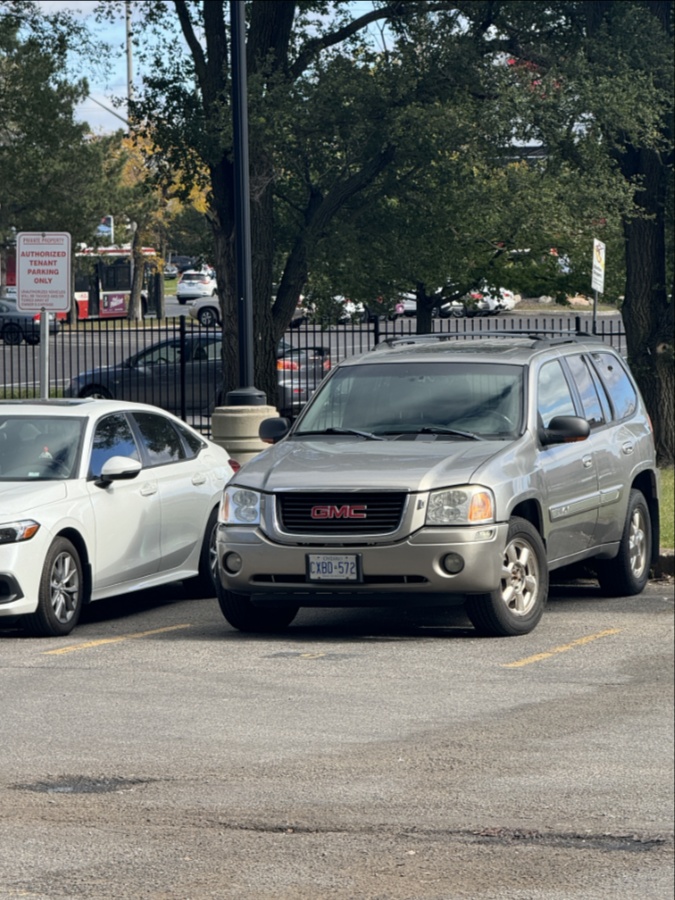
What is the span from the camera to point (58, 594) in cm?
1084

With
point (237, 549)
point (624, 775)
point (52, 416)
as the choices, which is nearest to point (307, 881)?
point (624, 775)

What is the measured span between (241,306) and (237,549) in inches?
235

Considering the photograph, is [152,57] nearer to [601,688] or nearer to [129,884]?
[601,688]

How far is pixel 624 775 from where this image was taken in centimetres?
702

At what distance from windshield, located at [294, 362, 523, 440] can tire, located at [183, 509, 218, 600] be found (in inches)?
52.5

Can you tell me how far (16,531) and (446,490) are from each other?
2692 millimetres

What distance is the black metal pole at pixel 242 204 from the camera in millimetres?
15930

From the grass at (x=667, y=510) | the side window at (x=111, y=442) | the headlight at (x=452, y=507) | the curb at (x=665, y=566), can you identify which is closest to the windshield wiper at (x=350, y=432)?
the headlight at (x=452, y=507)

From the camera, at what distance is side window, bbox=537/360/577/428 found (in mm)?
11523

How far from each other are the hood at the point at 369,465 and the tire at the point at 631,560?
1853 mm

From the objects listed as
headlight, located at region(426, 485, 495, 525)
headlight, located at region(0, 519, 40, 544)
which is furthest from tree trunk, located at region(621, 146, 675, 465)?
headlight, located at region(0, 519, 40, 544)

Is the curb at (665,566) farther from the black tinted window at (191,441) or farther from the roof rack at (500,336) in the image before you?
the black tinted window at (191,441)

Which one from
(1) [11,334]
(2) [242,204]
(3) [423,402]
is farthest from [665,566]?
(1) [11,334]

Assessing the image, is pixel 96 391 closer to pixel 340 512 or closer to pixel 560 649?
pixel 340 512
